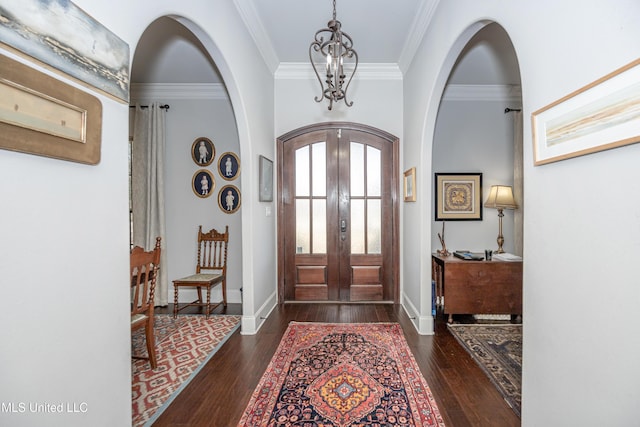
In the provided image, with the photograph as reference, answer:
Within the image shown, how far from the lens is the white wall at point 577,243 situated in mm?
970

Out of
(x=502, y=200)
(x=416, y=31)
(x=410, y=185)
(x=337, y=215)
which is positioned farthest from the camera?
(x=337, y=215)

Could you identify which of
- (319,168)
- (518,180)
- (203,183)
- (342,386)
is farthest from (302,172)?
(518,180)

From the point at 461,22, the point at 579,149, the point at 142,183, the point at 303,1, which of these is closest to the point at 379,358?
the point at 579,149

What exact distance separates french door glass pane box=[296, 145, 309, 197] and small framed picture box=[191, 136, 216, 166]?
126 centimetres

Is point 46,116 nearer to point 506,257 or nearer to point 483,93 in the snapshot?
point 506,257

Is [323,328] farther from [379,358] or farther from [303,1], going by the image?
[303,1]

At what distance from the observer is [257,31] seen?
3.30 m

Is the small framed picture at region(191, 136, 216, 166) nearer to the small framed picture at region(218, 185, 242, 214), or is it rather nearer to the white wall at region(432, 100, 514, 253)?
the small framed picture at region(218, 185, 242, 214)

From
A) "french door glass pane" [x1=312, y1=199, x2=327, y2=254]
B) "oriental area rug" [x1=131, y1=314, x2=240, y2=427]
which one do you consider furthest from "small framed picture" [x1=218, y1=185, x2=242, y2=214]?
"oriental area rug" [x1=131, y1=314, x2=240, y2=427]

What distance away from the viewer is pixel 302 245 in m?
4.34

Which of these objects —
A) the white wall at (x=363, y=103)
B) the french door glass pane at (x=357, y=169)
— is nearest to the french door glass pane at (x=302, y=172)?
the white wall at (x=363, y=103)

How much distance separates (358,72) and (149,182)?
327cm

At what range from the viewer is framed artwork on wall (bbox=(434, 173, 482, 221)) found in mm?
4445

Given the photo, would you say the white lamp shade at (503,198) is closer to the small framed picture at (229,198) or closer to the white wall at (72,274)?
the small framed picture at (229,198)
